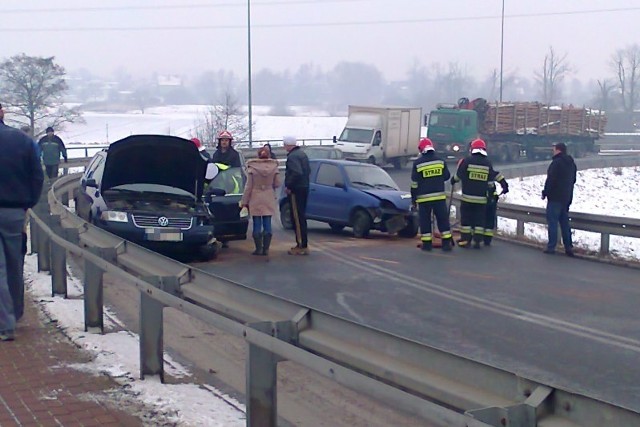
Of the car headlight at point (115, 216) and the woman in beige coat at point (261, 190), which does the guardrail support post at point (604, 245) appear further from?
the car headlight at point (115, 216)

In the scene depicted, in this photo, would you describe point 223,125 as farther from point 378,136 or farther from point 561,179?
point 561,179

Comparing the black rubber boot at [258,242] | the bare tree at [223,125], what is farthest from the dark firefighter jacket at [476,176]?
Result: the bare tree at [223,125]

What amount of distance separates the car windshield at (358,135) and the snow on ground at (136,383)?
105ft

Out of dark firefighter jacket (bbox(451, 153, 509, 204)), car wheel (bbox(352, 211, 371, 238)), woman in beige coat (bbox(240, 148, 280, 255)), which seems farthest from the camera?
car wheel (bbox(352, 211, 371, 238))

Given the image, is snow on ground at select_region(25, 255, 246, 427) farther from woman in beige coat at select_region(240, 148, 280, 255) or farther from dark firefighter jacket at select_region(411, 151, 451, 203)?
dark firefighter jacket at select_region(411, 151, 451, 203)

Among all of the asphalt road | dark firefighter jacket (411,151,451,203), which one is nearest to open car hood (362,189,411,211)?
the asphalt road

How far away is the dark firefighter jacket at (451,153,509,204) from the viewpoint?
17.2 metres

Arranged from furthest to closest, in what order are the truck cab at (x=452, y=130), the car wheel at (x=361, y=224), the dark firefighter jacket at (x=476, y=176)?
1. the truck cab at (x=452, y=130)
2. the car wheel at (x=361, y=224)
3. the dark firefighter jacket at (x=476, y=176)

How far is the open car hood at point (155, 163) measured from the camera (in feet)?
48.8

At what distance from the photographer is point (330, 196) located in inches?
776

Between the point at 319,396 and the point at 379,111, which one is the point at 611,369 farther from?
the point at 379,111

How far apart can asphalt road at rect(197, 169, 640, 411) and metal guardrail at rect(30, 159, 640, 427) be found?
6.40 ft

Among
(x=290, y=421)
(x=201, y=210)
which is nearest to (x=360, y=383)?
(x=290, y=421)

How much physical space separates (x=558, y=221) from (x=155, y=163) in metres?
7.13
